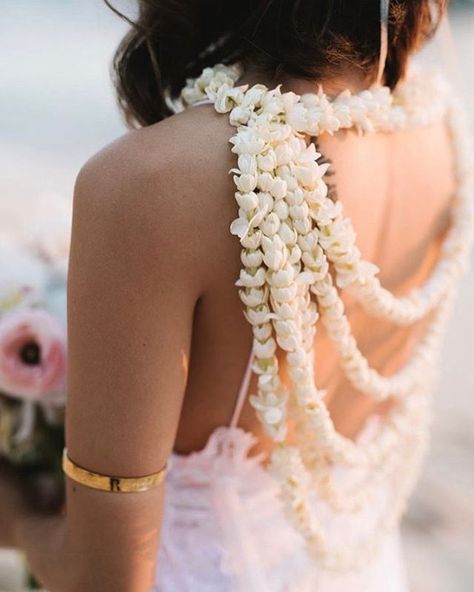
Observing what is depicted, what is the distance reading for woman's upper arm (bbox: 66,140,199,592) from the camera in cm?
90

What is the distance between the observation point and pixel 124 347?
0.95 m

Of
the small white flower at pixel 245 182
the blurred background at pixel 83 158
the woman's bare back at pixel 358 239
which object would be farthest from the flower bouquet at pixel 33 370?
the small white flower at pixel 245 182

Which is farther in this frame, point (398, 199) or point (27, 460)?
point (27, 460)

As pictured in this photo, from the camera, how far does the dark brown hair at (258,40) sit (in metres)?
1.00

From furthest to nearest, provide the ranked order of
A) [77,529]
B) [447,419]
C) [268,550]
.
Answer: [447,419], [268,550], [77,529]

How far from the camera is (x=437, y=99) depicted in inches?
50.6

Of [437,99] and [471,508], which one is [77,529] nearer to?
[437,99]

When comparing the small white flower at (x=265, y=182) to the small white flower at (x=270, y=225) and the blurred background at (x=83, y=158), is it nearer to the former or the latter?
the small white flower at (x=270, y=225)

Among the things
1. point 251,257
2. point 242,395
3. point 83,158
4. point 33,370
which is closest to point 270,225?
point 251,257

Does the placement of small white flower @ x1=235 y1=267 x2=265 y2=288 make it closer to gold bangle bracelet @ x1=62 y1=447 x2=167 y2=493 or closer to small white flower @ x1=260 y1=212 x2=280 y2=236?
small white flower @ x1=260 y1=212 x2=280 y2=236

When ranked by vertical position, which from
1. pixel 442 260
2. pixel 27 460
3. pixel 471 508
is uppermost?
pixel 442 260

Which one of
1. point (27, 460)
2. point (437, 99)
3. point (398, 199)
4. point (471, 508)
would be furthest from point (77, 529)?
point (471, 508)

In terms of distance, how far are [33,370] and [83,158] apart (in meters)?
3.74

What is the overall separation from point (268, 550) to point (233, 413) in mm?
256
